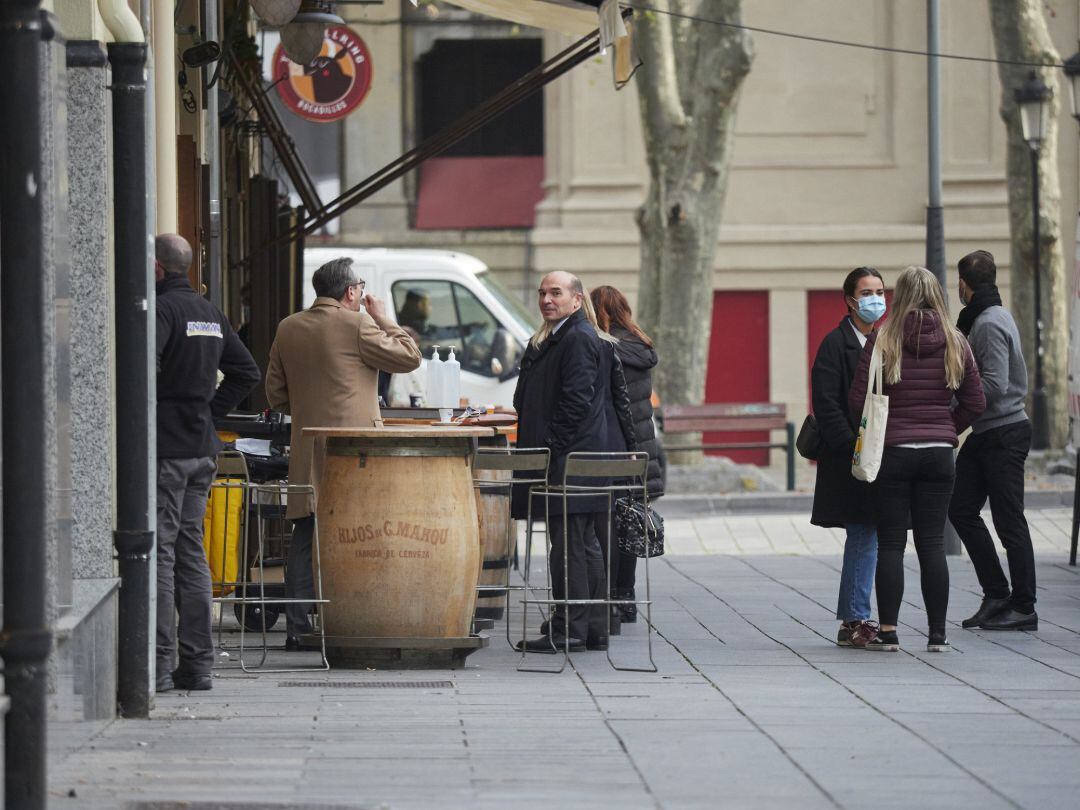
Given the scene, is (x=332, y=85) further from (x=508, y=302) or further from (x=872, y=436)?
(x=872, y=436)

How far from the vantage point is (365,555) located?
27.4ft

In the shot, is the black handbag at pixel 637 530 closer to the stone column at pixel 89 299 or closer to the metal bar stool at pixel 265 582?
the metal bar stool at pixel 265 582

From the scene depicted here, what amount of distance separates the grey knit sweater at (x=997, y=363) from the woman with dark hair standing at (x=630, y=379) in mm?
1642

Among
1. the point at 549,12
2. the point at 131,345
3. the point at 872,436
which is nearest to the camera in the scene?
the point at 131,345

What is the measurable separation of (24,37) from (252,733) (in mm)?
2923

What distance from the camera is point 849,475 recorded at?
9.37 m

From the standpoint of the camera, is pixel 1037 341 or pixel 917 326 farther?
pixel 1037 341

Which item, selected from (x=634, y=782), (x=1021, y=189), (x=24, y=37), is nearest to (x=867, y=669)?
(x=634, y=782)

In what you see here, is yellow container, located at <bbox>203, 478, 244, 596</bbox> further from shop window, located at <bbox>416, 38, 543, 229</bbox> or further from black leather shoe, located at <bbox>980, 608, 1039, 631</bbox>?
shop window, located at <bbox>416, 38, 543, 229</bbox>

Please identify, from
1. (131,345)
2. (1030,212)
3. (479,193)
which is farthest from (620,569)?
(479,193)

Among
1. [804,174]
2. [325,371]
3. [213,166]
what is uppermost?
[804,174]

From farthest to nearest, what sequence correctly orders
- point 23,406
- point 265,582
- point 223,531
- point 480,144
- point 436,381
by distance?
point 480,144, point 436,381, point 265,582, point 223,531, point 23,406

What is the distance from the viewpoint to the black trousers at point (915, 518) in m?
9.05

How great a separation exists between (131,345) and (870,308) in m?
3.78
